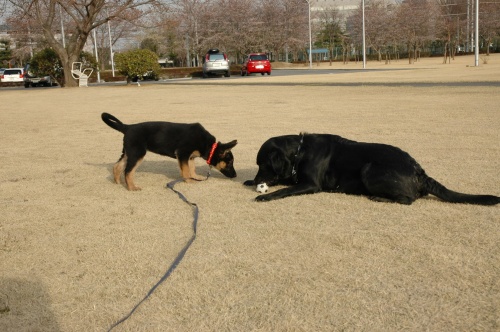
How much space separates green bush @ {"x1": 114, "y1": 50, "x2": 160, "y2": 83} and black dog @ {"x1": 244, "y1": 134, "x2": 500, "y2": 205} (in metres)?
27.5

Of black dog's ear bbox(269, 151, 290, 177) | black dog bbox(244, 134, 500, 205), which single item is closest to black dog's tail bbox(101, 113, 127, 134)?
black dog bbox(244, 134, 500, 205)

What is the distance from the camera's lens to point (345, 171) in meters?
4.86

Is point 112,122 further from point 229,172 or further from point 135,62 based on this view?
point 135,62

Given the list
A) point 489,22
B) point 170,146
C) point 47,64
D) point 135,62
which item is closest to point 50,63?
point 47,64

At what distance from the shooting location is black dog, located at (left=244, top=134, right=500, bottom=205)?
178 inches

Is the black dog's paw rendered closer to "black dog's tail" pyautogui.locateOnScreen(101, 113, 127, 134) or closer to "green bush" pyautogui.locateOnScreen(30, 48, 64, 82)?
"black dog's tail" pyautogui.locateOnScreen(101, 113, 127, 134)

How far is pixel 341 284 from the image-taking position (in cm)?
296

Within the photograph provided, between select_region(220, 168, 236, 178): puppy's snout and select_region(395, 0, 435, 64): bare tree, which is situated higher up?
select_region(395, 0, 435, 64): bare tree

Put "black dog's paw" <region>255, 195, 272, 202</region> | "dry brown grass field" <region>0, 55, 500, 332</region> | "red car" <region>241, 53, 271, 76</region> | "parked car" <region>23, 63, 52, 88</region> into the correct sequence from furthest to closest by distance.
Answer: "red car" <region>241, 53, 271, 76</region> → "parked car" <region>23, 63, 52, 88</region> → "black dog's paw" <region>255, 195, 272, 202</region> → "dry brown grass field" <region>0, 55, 500, 332</region>

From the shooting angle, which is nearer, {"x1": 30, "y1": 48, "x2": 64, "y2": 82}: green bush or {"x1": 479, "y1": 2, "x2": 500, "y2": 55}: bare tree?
{"x1": 30, "y1": 48, "x2": 64, "y2": 82}: green bush

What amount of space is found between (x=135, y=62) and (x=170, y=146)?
2757 cm

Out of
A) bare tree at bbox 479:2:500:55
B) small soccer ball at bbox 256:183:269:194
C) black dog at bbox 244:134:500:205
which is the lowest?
small soccer ball at bbox 256:183:269:194

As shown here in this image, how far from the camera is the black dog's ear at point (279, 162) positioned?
5.00 meters

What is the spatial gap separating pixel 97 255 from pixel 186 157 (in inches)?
85.0
